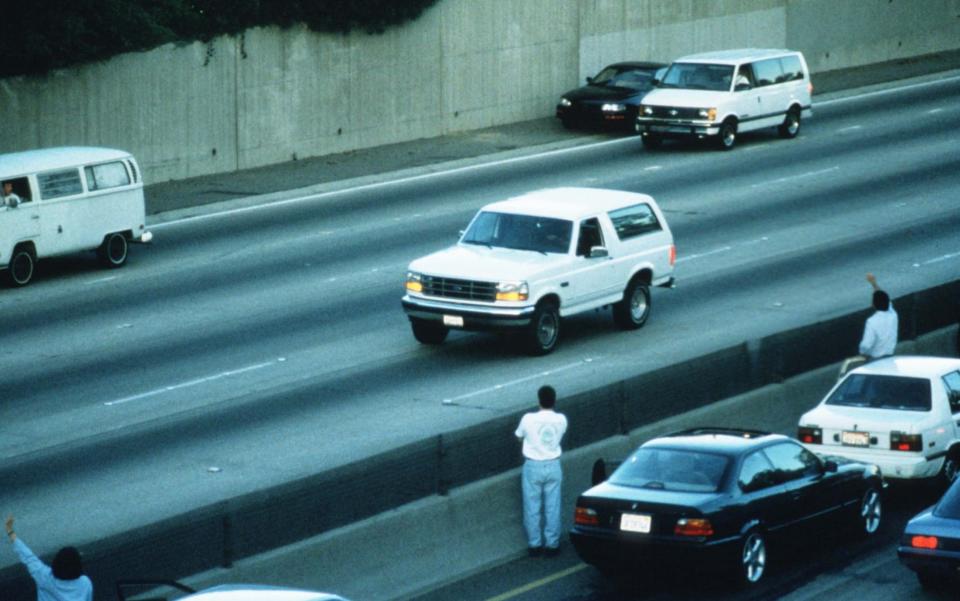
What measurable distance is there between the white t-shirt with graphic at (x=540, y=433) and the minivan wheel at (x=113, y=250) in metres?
15.1

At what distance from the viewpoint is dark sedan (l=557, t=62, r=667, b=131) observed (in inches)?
1753

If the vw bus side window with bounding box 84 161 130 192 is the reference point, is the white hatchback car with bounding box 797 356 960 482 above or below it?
below

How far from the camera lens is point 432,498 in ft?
53.2

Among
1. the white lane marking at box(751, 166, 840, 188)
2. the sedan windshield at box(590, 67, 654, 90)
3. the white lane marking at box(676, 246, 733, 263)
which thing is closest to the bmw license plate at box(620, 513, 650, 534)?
the white lane marking at box(676, 246, 733, 263)

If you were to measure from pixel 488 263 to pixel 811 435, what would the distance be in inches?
250

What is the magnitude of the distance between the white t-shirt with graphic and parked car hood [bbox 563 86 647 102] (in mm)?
28502

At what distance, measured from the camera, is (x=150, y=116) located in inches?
1503

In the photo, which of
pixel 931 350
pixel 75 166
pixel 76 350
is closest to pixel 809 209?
pixel 931 350

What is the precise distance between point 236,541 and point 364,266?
16.4 metres

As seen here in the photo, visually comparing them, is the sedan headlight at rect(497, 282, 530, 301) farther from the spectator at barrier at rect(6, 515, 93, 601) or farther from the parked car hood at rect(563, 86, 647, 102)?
the parked car hood at rect(563, 86, 647, 102)

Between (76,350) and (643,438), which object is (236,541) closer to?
(643,438)

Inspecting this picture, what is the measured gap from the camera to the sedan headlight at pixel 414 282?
24344mm

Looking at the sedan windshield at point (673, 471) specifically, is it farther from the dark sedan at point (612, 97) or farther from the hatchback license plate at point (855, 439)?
the dark sedan at point (612, 97)

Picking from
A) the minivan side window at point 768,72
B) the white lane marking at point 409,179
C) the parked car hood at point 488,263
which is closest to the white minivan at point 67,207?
the white lane marking at point 409,179
